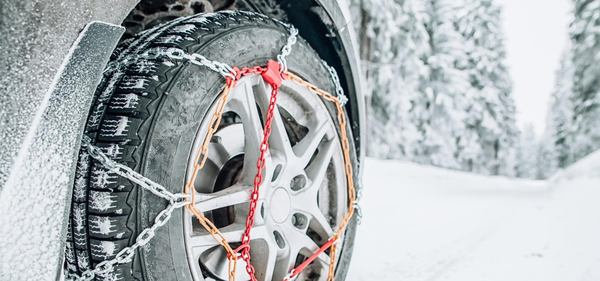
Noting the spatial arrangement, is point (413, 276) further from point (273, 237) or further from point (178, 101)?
point (178, 101)

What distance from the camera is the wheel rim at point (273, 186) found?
1411 mm

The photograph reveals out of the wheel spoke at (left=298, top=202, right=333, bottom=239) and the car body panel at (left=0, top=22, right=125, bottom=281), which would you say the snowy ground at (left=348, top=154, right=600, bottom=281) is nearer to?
the wheel spoke at (left=298, top=202, right=333, bottom=239)

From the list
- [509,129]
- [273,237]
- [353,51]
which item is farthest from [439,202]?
[509,129]

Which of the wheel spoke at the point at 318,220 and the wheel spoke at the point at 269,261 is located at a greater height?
the wheel spoke at the point at 318,220

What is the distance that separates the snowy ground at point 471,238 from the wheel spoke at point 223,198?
1.48 meters

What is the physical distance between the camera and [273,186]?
59.7 inches

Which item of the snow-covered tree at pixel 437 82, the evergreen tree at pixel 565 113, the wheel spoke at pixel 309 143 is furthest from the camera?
the evergreen tree at pixel 565 113

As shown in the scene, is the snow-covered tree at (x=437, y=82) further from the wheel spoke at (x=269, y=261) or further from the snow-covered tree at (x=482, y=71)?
the wheel spoke at (x=269, y=261)

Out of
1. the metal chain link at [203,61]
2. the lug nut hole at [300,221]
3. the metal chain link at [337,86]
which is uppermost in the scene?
the metal chain link at [337,86]

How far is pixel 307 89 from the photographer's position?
1.71m

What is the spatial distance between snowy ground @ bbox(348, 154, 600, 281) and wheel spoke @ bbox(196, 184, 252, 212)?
1.48 metres

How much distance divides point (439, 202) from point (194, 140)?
5615 mm

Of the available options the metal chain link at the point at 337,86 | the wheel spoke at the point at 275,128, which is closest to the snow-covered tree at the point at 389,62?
the metal chain link at the point at 337,86

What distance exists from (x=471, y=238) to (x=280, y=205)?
295 centimetres
